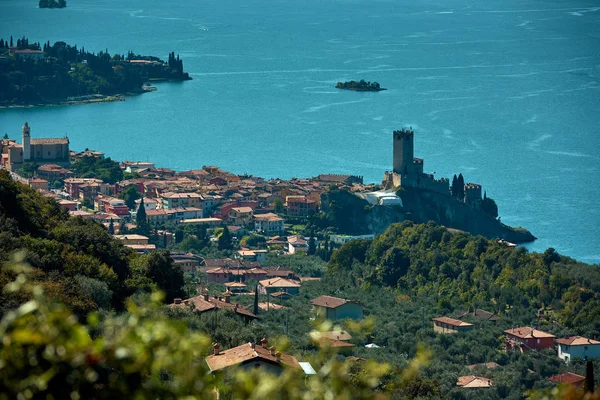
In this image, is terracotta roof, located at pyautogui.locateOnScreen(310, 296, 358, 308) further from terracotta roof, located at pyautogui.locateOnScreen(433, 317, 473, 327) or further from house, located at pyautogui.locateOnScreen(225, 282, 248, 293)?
house, located at pyautogui.locateOnScreen(225, 282, 248, 293)

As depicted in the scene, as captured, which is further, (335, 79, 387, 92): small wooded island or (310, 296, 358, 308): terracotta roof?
(335, 79, 387, 92): small wooded island

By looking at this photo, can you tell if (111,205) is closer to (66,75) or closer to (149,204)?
(149,204)

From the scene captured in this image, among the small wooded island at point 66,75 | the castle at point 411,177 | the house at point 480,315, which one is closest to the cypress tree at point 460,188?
the castle at point 411,177

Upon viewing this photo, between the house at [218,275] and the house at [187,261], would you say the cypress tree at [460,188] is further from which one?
the house at [218,275]

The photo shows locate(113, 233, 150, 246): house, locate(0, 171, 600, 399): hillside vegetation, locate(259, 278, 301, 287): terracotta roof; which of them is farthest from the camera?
locate(113, 233, 150, 246): house

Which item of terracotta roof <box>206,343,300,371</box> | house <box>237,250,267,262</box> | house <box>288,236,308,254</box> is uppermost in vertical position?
terracotta roof <box>206,343,300,371</box>

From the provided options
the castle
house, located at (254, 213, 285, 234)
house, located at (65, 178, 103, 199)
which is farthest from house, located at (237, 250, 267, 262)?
the castle

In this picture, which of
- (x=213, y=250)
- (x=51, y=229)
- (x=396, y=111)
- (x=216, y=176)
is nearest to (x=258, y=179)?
(x=216, y=176)
